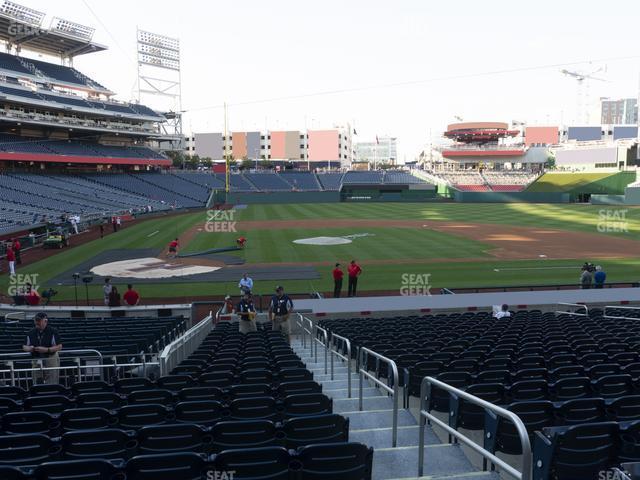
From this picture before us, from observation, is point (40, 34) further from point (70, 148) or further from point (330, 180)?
point (330, 180)

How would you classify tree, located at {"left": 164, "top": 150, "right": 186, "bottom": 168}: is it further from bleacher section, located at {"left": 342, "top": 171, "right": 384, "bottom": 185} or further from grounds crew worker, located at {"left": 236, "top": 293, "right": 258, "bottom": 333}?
grounds crew worker, located at {"left": 236, "top": 293, "right": 258, "bottom": 333}

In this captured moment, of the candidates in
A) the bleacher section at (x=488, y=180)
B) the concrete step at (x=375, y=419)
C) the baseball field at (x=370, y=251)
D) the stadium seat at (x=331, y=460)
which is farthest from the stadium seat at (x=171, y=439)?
A: the bleacher section at (x=488, y=180)

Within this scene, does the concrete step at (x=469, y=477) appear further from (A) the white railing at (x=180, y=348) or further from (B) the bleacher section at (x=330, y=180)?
(B) the bleacher section at (x=330, y=180)

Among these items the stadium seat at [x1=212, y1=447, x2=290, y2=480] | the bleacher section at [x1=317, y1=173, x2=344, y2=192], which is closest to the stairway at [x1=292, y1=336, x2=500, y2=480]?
the stadium seat at [x1=212, y1=447, x2=290, y2=480]

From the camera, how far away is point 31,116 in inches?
2367

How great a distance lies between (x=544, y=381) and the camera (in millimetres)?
6180

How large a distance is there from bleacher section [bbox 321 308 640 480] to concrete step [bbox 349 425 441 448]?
1.15ft

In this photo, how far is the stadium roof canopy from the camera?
2402 inches

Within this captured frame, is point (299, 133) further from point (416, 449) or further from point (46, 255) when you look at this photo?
point (416, 449)

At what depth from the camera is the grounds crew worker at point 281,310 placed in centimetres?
1424

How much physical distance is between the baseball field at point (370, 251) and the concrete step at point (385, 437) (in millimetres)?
17530

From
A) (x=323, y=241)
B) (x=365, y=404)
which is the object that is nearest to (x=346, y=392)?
(x=365, y=404)

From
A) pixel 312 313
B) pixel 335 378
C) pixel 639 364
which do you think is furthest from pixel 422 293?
pixel 639 364

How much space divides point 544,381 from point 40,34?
2986 inches
